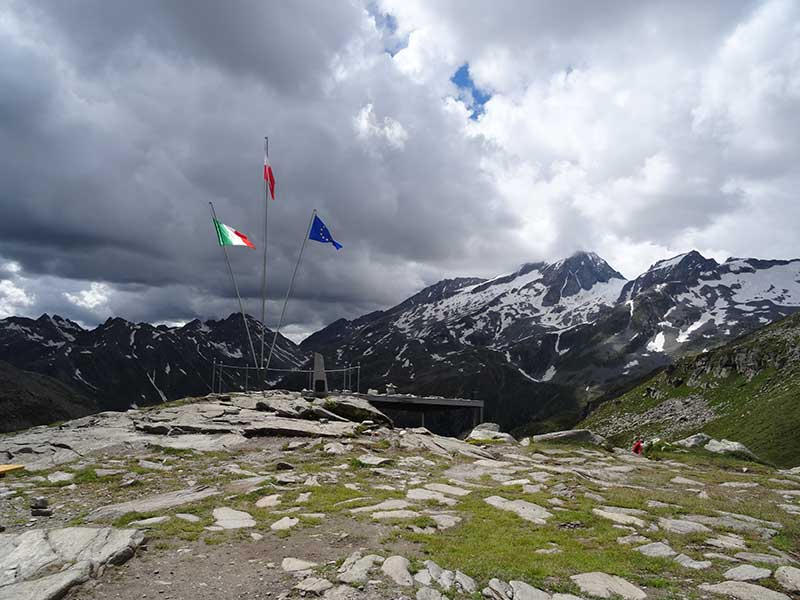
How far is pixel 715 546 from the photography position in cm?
1042

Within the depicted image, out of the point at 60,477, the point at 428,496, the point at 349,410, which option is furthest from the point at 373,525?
the point at 349,410

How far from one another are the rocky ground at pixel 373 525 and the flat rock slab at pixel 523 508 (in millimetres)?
58

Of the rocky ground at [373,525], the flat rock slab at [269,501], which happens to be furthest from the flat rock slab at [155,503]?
the flat rock slab at [269,501]

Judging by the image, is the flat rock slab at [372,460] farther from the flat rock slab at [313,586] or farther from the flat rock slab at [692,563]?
the flat rock slab at [692,563]

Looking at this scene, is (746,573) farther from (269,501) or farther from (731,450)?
(731,450)

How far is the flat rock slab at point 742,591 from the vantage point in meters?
7.84

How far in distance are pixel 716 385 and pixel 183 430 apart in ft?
494

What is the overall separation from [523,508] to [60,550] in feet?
35.4

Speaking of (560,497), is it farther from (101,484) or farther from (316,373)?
(316,373)

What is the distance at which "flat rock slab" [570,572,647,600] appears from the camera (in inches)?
312

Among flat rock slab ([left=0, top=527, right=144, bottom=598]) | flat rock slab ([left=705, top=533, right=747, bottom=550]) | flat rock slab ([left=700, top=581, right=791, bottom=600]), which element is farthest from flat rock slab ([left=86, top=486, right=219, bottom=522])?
flat rock slab ([left=705, top=533, right=747, bottom=550])

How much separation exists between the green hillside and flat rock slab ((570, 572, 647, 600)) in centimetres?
8055

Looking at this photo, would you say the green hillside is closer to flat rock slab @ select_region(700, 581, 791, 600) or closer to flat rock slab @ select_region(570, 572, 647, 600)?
flat rock slab @ select_region(700, 581, 791, 600)

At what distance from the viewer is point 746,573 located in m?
8.80
